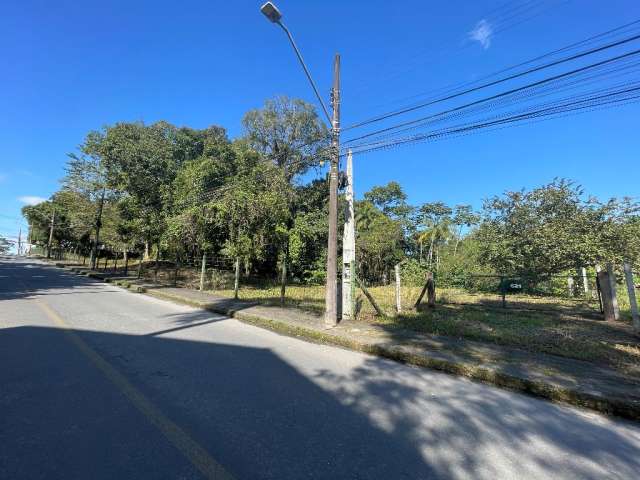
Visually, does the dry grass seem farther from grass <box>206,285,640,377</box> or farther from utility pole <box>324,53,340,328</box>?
utility pole <box>324,53,340,328</box>

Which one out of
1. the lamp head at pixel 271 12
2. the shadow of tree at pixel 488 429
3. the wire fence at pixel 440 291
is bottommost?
the shadow of tree at pixel 488 429

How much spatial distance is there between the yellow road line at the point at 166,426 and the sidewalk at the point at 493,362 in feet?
13.7

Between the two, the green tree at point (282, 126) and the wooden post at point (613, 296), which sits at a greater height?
the green tree at point (282, 126)

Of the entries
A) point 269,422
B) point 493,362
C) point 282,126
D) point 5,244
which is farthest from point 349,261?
point 5,244

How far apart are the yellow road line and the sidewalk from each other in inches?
164

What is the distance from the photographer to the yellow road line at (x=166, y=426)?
2729 mm

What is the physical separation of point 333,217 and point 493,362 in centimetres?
509

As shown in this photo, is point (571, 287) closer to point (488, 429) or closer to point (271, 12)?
point (488, 429)

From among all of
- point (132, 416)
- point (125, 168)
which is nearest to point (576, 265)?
point (132, 416)

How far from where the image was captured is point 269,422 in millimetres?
3557

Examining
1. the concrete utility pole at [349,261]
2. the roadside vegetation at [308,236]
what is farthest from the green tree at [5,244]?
the concrete utility pole at [349,261]

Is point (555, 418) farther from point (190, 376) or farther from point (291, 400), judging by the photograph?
point (190, 376)

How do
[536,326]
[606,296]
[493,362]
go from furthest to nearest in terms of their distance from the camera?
[606,296] → [536,326] → [493,362]

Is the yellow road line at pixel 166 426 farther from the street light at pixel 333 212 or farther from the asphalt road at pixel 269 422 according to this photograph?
the street light at pixel 333 212
